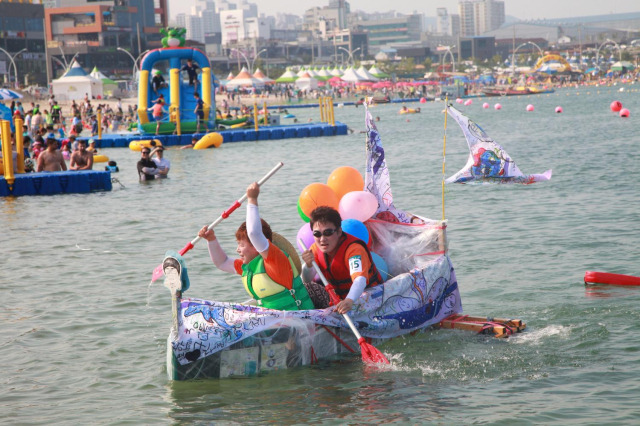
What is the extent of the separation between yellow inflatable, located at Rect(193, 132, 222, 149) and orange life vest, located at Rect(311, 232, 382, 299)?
27916 mm

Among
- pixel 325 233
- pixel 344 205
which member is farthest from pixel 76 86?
pixel 325 233

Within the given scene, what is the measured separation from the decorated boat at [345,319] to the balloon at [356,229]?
0.55m

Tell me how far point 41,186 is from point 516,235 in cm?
1302

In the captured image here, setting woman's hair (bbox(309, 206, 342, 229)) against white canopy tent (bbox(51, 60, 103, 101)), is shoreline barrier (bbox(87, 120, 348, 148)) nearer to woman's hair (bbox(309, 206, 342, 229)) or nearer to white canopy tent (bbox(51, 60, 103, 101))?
woman's hair (bbox(309, 206, 342, 229))

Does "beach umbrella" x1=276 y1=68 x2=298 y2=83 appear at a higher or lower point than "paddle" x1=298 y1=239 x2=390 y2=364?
higher

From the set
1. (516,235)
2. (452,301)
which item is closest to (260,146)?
(516,235)

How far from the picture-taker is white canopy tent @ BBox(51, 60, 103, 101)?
68938 mm

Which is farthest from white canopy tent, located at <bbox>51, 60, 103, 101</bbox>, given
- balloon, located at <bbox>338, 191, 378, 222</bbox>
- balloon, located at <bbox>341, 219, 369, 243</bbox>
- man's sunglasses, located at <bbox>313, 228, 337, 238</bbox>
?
man's sunglasses, located at <bbox>313, 228, 337, 238</bbox>

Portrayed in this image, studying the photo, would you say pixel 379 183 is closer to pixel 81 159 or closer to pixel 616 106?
pixel 81 159

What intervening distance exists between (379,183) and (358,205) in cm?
66

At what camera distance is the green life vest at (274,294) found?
301 inches

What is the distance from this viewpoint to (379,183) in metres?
9.59

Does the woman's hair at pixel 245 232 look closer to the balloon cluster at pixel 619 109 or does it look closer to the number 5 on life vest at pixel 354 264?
the number 5 on life vest at pixel 354 264

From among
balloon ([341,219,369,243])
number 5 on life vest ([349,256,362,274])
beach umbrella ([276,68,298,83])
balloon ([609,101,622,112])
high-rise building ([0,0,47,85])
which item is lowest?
number 5 on life vest ([349,256,362,274])
